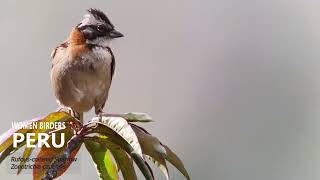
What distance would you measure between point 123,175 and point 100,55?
2.53 metres

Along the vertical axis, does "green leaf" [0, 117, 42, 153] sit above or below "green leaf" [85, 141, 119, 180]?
above

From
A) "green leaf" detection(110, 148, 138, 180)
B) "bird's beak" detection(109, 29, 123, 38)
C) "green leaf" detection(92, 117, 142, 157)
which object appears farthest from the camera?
"bird's beak" detection(109, 29, 123, 38)

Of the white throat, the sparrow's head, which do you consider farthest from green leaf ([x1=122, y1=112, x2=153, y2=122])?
the white throat

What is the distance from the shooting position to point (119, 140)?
4.03 m

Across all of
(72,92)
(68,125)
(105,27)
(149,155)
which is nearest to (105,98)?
(72,92)

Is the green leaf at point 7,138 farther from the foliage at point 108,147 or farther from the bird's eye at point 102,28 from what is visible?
the bird's eye at point 102,28

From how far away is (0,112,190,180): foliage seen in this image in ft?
12.5

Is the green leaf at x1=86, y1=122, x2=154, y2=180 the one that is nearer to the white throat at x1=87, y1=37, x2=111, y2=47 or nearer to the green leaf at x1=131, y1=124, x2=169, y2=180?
the green leaf at x1=131, y1=124, x2=169, y2=180

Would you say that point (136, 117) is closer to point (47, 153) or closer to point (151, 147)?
point (151, 147)

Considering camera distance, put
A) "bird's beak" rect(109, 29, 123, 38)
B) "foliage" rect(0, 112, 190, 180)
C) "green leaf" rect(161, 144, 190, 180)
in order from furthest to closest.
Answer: "bird's beak" rect(109, 29, 123, 38) → "green leaf" rect(161, 144, 190, 180) → "foliage" rect(0, 112, 190, 180)

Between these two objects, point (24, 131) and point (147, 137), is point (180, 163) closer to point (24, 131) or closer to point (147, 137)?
point (147, 137)
